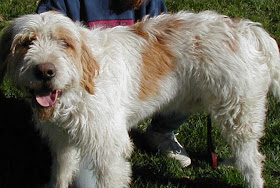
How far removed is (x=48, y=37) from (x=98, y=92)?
A: 0.56 m

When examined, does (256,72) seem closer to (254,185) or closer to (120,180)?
(254,185)

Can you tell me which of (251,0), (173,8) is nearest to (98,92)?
(173,8)

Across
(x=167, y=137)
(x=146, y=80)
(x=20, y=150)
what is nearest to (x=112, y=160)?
(x=146, y=80)

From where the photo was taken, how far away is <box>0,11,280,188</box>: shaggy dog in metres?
3.29

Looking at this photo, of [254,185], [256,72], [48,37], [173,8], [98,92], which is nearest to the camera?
[48,37]

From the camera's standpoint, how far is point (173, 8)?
6883 mm

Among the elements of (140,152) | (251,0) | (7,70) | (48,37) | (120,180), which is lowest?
(140,152)

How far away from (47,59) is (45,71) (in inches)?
4.1

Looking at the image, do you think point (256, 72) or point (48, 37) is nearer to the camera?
point (48, 37)

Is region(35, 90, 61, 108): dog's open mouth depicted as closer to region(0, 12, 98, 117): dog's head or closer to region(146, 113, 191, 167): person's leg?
region(0, 12, 98, 117): dog's head

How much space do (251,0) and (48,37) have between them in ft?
15.6

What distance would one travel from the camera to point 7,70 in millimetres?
3309

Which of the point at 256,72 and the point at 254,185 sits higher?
the point at 256,72

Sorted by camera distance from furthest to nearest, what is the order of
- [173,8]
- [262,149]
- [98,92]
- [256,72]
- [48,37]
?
[173,8] → [262,149] → [256,72] → [98,92] → [48,37]
